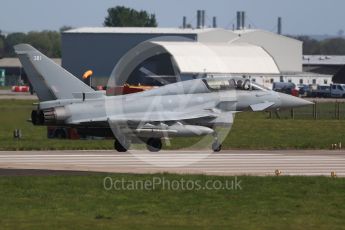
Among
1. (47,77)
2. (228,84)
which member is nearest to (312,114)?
(228,84)

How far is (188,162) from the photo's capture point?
111 ft

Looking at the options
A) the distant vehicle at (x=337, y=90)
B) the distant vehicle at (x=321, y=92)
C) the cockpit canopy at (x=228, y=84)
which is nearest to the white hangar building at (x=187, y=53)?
the distant vehicle at (x=321, y=92)

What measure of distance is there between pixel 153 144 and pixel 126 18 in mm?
150806

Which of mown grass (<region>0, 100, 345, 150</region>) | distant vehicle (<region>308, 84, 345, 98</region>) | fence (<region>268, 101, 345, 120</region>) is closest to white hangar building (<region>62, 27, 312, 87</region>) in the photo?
distant vehicle (<region>308, 84, 345, 98</region>)

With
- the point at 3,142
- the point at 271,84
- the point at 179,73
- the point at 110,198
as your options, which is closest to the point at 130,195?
the point at 110,198

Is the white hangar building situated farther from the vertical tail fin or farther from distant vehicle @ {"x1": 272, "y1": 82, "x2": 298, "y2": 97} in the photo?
the vertical tail fin

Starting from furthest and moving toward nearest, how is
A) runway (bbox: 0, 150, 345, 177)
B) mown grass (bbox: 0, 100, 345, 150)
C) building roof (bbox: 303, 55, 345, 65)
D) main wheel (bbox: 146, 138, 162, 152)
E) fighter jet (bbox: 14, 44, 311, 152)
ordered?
building roof (bbox: 303, 55, 345, 65) → mown grass (bbox: 0, 100, 345, 150) → main wheel (bbox: 146, 138, 162, 152) → fighter jet (bbox: 14, 44, 311, 152) → runway (bbox: 0, 150, 345, 177)

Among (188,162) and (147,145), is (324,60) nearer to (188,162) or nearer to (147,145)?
(147,145)

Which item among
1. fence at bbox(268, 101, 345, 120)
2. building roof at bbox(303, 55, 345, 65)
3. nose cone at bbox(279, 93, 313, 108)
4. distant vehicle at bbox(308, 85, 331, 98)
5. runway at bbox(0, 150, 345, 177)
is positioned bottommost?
distant vehicle at bbox(308, 85, 331, 98)

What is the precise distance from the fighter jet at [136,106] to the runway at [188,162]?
96 cm

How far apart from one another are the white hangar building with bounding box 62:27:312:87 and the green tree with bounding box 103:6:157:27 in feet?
181

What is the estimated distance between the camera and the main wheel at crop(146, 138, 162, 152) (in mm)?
37375

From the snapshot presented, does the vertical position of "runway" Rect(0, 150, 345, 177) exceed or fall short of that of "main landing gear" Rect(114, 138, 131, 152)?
it falls short

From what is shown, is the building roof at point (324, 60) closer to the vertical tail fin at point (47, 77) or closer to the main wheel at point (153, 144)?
the main wheel at point (153, 144)
